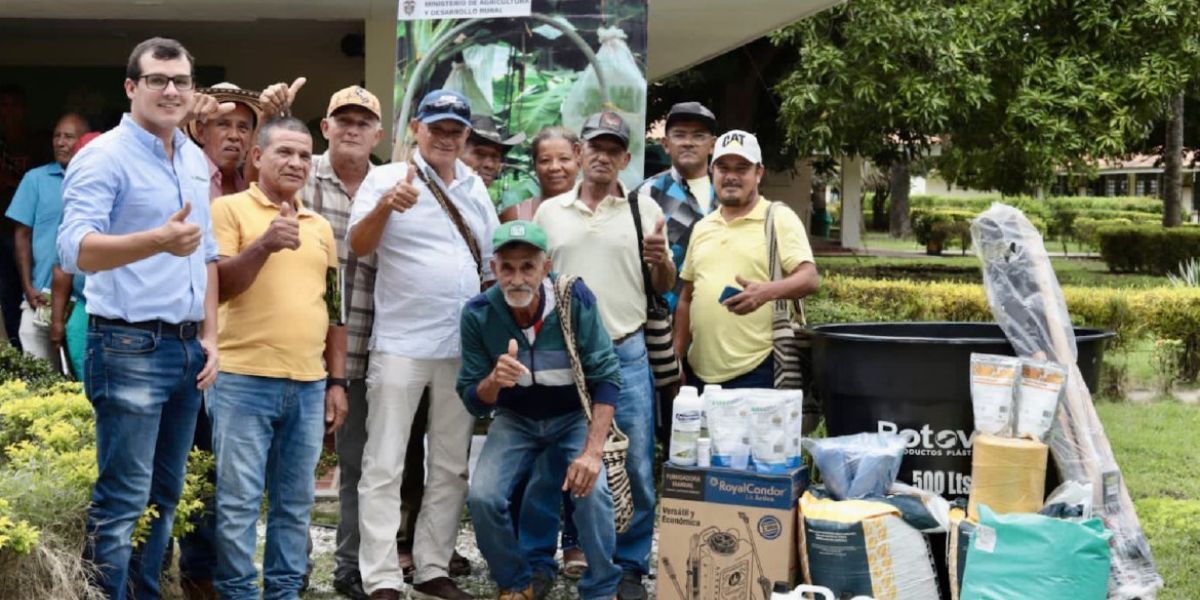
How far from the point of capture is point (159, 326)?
4.04 metres

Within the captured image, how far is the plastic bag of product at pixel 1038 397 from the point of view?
4742 mm

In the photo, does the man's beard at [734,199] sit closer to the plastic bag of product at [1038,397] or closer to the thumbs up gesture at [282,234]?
the plastic bag of product at [1038,397]

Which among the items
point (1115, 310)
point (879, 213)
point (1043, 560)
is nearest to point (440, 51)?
point (1043, 560)

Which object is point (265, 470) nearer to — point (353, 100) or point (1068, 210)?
point (353, 100)

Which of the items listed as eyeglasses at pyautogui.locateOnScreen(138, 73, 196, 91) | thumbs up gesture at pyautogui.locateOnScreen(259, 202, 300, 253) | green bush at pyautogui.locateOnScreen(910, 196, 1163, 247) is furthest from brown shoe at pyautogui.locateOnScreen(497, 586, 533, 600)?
green bush at pyautogui.locateOnScreen(910, 196, 1163, 247)

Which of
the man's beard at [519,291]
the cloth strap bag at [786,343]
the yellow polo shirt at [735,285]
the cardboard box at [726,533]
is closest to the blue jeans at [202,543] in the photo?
the man's beard at [519,291]

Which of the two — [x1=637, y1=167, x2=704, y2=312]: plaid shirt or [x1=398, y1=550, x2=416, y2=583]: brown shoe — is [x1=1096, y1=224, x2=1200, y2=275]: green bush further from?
[x1=398, y1=550, x2=416, y2=583]: brown shoe

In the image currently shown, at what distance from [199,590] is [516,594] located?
3.88 feet

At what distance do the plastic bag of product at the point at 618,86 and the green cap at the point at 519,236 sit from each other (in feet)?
9.09

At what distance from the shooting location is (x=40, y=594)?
3920 millimetres

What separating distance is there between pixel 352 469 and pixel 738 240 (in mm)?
1822

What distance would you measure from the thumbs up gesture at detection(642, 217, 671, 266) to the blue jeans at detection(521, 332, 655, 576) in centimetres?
32

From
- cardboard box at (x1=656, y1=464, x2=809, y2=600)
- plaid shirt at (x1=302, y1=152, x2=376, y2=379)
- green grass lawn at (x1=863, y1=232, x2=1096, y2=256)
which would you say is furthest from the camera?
green grass lawn at (x1=863, y1=232, x2=1096, y2=256)

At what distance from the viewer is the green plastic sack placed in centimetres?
439
